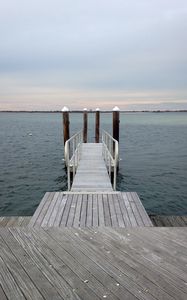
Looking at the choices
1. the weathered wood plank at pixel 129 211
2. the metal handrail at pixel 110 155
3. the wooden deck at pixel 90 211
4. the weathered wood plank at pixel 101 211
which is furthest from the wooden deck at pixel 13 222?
the metal handrail at pixel 110 155

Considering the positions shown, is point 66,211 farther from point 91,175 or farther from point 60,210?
point 91,175

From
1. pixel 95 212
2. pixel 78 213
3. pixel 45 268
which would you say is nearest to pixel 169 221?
pixel 95 212

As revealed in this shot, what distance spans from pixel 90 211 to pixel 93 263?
1.88 m

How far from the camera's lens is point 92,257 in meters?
3.55

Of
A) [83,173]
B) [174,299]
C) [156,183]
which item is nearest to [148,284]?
[174,299]

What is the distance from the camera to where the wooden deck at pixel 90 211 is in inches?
188

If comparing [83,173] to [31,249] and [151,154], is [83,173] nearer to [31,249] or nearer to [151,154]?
[31,249]

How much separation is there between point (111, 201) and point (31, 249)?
8.16ft

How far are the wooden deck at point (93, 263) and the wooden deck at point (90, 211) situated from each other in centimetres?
38

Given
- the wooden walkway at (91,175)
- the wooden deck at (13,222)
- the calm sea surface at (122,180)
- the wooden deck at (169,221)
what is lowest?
the calm sea surface at (122,180)

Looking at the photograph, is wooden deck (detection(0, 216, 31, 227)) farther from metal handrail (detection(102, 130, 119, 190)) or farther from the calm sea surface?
the calm sea surface

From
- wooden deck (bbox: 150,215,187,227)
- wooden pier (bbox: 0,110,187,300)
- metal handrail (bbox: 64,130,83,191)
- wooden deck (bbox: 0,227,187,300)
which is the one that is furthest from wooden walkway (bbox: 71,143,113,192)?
wooden deck (bbox: 0,227,187,300)

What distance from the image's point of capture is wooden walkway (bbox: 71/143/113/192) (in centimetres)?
752

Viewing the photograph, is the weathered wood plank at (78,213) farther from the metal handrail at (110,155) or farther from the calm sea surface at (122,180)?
the calm sea surface at (122,180)
